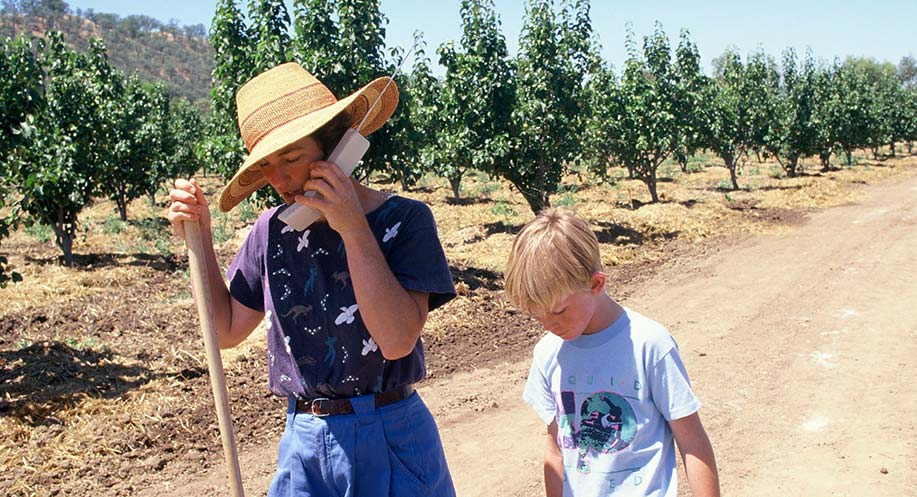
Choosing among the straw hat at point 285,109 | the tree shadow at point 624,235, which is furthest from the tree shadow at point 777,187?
the straw hat at point 285,109

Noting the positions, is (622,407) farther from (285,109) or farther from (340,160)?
(285,109)

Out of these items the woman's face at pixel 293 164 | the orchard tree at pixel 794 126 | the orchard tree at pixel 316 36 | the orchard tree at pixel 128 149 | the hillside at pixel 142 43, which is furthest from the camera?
the hillside at pixel 142 43

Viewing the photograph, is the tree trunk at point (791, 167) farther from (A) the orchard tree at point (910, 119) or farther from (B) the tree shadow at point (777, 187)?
(A) the orchard tree at point (910, 119)

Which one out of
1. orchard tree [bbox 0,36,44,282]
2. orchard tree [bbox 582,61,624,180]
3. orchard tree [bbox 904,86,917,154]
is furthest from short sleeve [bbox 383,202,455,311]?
orchard tree [bbox 904,86,917,154]

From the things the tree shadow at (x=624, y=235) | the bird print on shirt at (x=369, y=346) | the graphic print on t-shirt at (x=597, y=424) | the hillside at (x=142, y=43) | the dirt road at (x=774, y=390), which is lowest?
the dirt road at (x=774, y=390)

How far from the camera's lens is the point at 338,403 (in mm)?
1964

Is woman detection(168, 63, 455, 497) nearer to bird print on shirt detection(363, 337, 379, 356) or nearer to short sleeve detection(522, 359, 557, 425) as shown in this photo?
bird print on shirt detection(363, 337, 379, 356)

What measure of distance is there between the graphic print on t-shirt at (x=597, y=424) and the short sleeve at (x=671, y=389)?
0.30ft

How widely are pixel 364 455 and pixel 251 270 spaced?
67 cm

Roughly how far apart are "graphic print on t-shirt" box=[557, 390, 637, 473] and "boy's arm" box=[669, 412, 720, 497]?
126mm

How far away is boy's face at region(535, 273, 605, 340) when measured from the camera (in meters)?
1.94

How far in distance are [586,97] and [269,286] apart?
40.8ft

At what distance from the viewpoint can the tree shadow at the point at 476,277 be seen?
9.84 meters

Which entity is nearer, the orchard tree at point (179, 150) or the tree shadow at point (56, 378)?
the tree shadow at point (56, 378)
